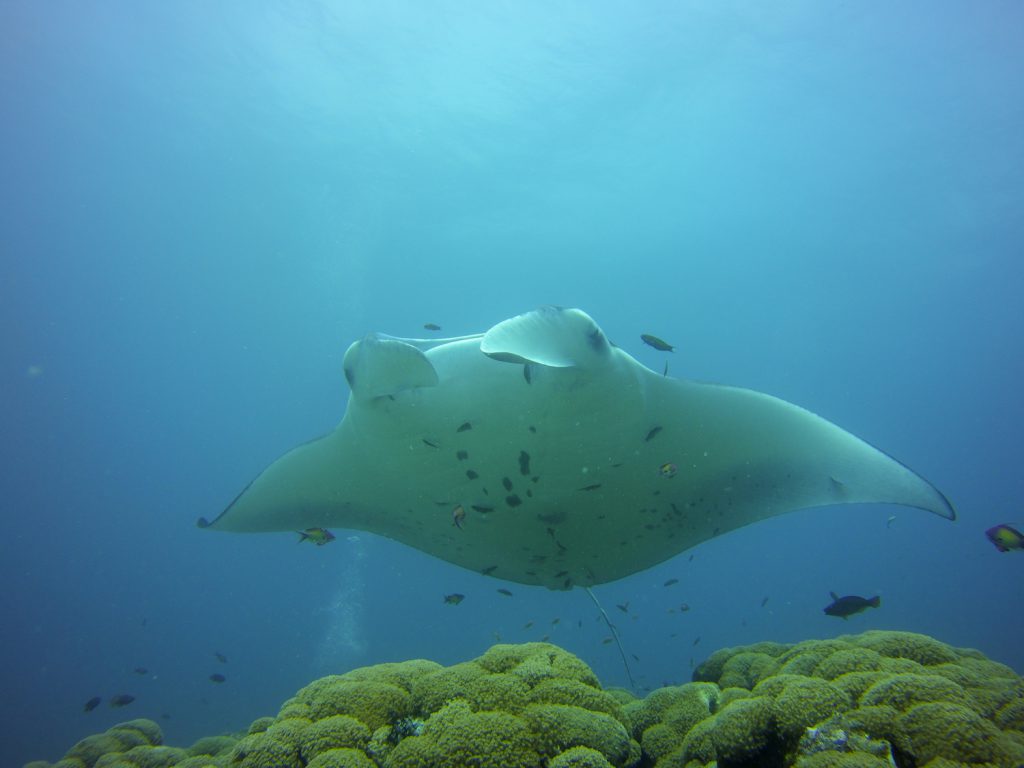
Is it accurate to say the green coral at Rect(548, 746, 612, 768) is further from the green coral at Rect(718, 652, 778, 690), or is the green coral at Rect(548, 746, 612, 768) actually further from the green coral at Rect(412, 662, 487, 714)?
the green coral at Rect(718, 652, 778, 690)

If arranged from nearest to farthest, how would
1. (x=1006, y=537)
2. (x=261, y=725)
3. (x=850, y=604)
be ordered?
(x=261, y=725), (x=1006, y=537), (x=850, y=604)

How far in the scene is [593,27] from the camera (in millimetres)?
21672

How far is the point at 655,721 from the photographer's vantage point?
3.47m

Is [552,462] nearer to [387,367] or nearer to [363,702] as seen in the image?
[387,367]

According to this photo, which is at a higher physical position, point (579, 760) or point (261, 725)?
point (579, 760)

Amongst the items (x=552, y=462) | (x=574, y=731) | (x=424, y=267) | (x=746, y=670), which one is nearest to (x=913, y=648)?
(x=746, y=670)

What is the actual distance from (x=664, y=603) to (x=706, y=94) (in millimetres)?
59114

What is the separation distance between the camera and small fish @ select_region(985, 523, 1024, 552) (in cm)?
563

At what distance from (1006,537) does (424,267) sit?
36567 millimetres

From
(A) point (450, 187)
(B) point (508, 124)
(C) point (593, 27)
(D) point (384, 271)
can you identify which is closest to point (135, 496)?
(D) point (384, 271)

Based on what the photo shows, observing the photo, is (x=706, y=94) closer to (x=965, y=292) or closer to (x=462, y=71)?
(x=462, y=71)

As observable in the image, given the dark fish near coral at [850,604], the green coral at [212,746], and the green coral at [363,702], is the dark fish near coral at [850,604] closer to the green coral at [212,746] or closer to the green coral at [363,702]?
the green coral at [363,702]

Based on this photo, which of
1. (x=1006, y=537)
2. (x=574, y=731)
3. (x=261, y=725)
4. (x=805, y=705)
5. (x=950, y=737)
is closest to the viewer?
(x=950, y=737)

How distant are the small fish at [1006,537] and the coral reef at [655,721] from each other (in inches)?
132
